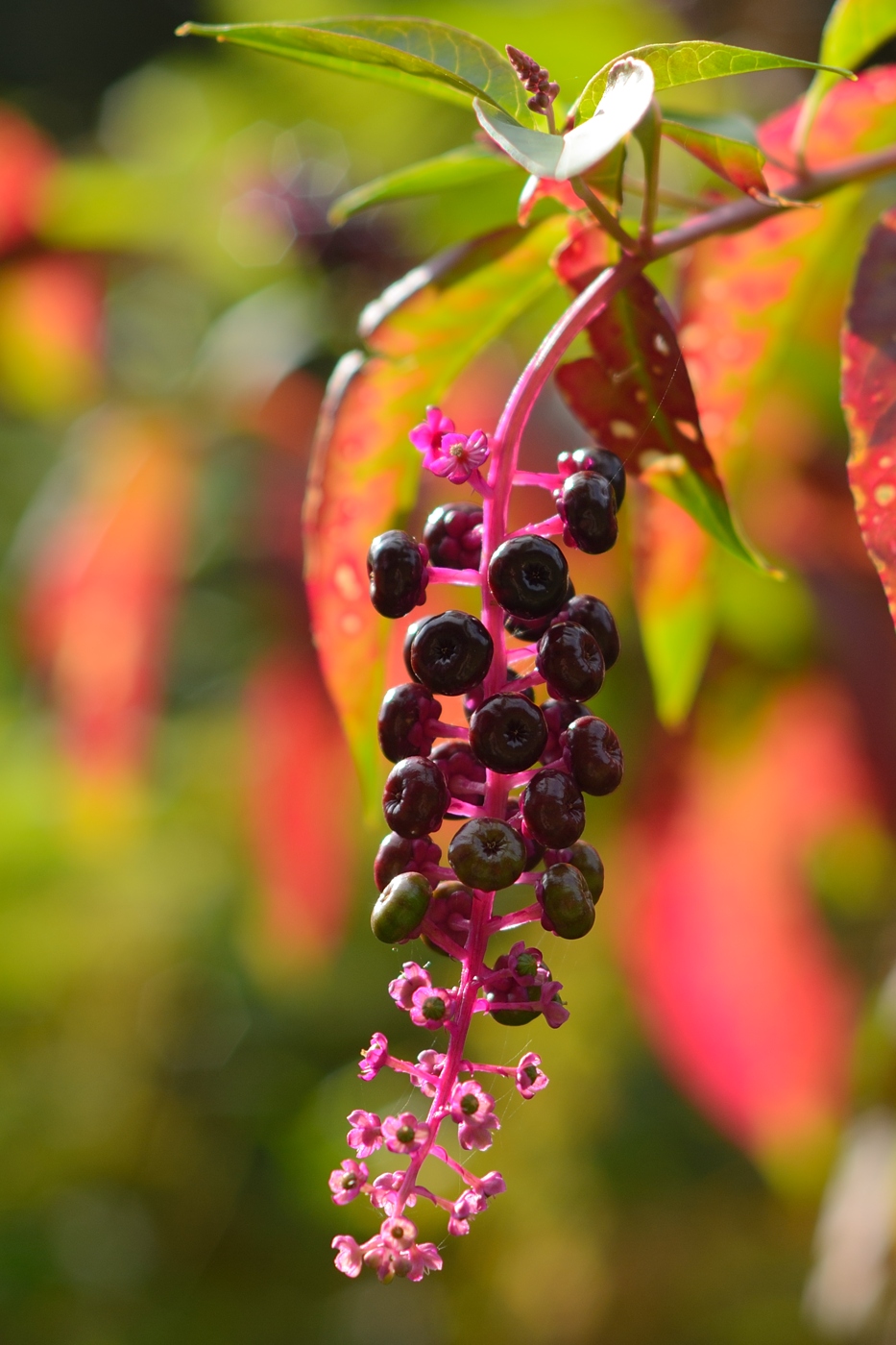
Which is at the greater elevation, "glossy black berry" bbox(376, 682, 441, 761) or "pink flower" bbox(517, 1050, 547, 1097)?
"glossy black berry" bbox(376, 682, 441, 761)

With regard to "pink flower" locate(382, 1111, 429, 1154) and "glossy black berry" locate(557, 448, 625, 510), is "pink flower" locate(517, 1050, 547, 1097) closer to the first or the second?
"pink flower" locate(382, 1111, 429, 1154)

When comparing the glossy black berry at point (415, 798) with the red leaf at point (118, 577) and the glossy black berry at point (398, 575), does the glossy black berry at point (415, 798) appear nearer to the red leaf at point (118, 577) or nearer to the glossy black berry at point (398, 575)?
the glossy black berry at point (398, 575)

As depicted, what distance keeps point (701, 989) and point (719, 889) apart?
87 millimetres

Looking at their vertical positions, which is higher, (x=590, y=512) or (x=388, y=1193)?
(x=590, y=512)

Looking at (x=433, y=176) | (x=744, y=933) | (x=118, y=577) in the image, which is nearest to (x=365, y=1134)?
(x=433, y=176)

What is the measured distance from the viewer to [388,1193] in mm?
322

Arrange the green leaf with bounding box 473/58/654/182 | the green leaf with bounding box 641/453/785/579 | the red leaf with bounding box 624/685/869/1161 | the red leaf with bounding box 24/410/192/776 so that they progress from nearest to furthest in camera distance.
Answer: the green leaf with bounding box 473/58/654/182 → the green leaf with bounding box 641/453/785/579 → the red leaf with bounding box 624/685/869/1161 → the red leaf with bounding box 24/410/192/776

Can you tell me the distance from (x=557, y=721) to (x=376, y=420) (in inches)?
7.6

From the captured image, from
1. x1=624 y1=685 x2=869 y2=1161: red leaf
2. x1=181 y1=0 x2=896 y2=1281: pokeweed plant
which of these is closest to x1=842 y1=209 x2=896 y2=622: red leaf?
x1=181 y1=0 x2=896 y2=1281: pokeweed plant

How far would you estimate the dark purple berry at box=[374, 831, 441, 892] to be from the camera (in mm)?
324

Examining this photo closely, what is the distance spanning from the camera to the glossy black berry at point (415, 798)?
31cm

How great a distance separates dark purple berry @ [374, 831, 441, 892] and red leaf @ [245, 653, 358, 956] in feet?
2.48

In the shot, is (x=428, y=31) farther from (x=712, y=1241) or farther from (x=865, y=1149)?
(x=712, y=1241)

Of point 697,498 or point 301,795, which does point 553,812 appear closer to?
point 697,498
